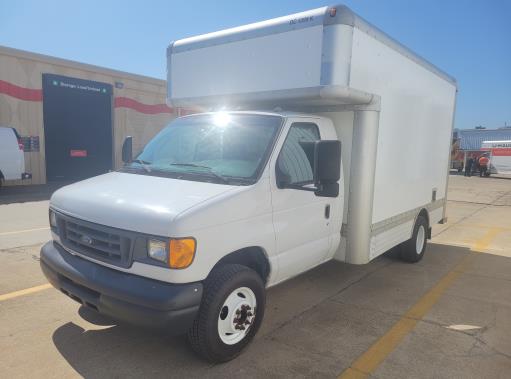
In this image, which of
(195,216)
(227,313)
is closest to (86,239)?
(195,216)

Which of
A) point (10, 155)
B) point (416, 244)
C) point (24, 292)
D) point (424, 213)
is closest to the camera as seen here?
point (24, 292)

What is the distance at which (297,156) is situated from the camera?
13.3 feet

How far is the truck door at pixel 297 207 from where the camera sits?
3730 millimetres

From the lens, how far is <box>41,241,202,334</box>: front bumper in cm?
285

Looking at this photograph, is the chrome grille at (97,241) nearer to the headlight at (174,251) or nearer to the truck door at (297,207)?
the headlight at (174,251)

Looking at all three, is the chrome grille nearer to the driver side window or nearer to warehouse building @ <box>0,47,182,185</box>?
the driver side window

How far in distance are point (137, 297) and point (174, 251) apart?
0.41 meters

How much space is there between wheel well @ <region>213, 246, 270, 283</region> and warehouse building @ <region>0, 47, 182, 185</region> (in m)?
10.8

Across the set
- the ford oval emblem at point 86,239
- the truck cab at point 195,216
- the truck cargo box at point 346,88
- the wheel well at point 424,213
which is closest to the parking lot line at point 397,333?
the truck cargo box at point 346,88

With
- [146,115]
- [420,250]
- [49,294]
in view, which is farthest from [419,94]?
[146,115]

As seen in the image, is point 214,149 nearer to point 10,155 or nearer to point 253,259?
point 253,259

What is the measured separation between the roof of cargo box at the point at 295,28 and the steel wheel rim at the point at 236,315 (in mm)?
2672

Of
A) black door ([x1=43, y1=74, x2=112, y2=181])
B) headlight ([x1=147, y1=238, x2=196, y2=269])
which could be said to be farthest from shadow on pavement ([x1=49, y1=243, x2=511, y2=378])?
black door ([x1=43, y1=74, x2=112, y2=181])

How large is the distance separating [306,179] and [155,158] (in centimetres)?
156
